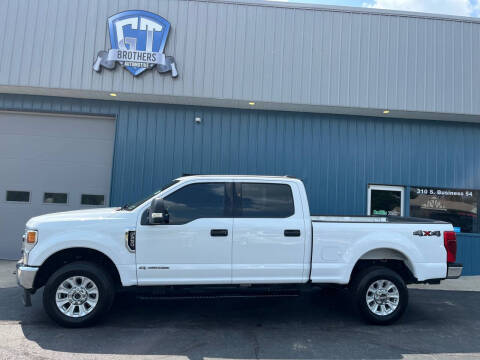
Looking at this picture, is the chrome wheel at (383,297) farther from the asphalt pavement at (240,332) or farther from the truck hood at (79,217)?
the truck hood at (79,217)

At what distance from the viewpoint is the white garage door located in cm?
926

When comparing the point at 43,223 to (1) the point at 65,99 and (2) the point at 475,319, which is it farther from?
(2) the point at 475,319

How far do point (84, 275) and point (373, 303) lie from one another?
160 inches

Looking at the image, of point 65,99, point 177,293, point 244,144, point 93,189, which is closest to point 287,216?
point 177,293

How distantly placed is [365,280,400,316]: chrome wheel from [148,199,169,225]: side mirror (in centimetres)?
311

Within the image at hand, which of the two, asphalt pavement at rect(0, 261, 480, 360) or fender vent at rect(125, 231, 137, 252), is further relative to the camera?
fender vent at rect(125, 231, 137, 252)

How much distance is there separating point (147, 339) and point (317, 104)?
6.58 m

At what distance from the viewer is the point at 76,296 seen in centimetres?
473

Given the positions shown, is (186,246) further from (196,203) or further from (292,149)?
(292,149)

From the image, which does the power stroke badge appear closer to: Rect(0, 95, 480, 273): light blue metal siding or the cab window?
Rect(0, 95, 480, 273): light blue metal siding

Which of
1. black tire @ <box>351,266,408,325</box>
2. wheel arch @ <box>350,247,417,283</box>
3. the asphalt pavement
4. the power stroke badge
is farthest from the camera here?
the power stroke badge

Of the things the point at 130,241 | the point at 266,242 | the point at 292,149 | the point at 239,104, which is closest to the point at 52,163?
the point at 239,104

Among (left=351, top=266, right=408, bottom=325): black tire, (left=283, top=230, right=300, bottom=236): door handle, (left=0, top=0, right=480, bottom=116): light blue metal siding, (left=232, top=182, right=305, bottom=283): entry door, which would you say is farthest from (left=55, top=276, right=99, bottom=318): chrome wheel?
Result: (left=0, top=0, right=480, bottom=116): light blue metal siding

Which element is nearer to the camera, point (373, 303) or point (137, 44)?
point (373, 303)
